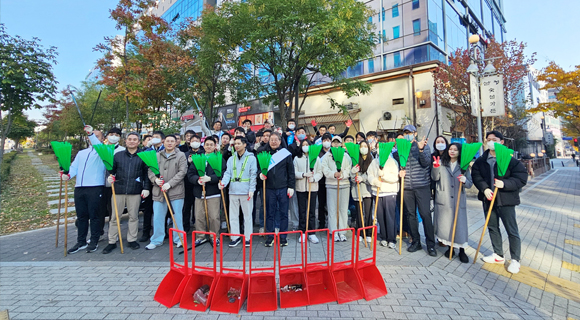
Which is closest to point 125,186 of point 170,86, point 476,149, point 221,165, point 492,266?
point 221,165

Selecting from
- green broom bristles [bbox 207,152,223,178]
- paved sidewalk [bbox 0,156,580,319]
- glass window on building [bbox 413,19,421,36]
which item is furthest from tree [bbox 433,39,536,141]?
green broom bristles [bbox 207,152,223,178]

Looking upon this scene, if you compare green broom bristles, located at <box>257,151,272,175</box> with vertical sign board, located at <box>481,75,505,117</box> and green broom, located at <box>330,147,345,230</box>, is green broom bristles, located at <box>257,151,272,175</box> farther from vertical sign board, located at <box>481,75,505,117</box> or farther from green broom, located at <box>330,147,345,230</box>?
vertical sign board, located at <box>481,75,505,117</box>

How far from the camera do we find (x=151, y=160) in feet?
15.6

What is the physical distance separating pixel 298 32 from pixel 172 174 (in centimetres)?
665

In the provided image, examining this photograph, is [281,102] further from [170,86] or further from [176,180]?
[176,180]

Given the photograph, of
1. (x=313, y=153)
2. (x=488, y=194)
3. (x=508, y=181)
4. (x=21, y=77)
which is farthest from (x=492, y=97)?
(x=21, y=77)

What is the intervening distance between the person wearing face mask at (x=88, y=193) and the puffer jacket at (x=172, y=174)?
0.97 m

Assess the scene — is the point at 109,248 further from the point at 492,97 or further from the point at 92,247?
the point at 492,97

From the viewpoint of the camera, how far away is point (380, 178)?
15.9 ft

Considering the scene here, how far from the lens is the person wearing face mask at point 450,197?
14.0 feet

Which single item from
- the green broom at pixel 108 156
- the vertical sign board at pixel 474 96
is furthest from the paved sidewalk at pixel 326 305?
the vertical sign board at pixel 474 96

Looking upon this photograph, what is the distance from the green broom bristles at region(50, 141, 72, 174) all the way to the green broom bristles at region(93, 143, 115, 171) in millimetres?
708

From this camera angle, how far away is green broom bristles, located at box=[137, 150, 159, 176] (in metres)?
4.71

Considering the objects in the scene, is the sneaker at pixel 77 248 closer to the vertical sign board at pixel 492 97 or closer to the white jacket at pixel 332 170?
the white jacket at pixel 332 170
